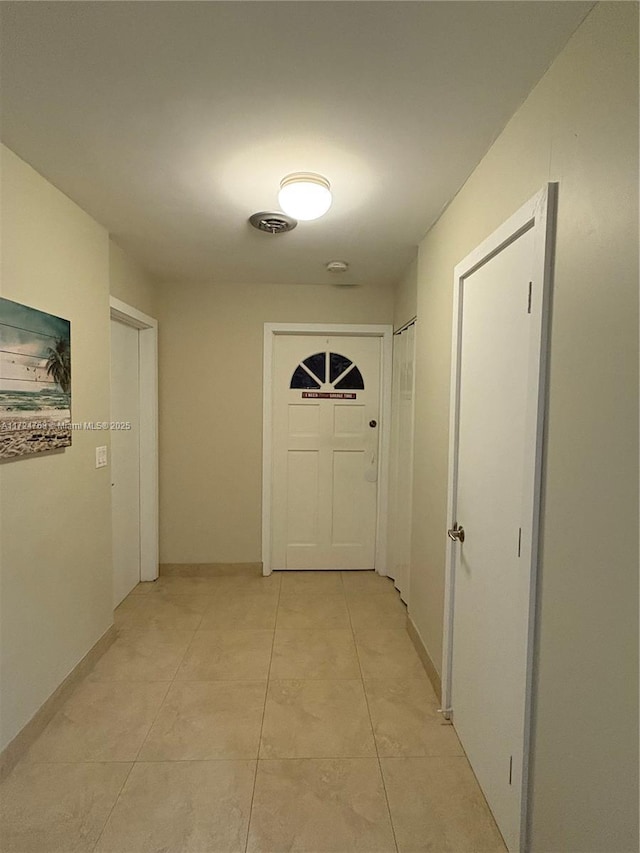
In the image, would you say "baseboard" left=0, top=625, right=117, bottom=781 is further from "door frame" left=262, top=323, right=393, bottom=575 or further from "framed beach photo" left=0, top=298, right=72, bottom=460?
"door frame" left=262, top=323, right=393, bottom=575

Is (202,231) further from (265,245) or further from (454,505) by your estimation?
(454,505)

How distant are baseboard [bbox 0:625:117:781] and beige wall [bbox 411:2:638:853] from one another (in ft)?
6.21

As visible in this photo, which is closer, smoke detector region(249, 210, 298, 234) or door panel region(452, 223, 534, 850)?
door panel region(452, 223, 534, 850)

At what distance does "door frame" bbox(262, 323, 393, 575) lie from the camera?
337 centimetres

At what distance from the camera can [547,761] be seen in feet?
3.78

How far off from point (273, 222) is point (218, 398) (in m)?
1.61

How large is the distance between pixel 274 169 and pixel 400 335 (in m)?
1.81

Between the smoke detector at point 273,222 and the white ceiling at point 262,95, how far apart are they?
0.22 feet

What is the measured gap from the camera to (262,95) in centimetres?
127

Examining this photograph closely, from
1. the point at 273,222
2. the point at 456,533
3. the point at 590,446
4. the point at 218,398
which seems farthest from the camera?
the point at 218,398

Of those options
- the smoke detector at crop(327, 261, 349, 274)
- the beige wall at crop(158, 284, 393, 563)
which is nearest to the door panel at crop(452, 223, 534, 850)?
the smoke detector at crop(327, 261, 349, 274)

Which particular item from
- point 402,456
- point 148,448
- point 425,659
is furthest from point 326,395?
point 425,659

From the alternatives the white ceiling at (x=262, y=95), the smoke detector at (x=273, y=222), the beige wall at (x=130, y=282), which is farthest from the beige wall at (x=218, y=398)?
the white ceiling at (x=262, y=95)

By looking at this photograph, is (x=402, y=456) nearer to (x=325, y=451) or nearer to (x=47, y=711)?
(x=325, y=451)
